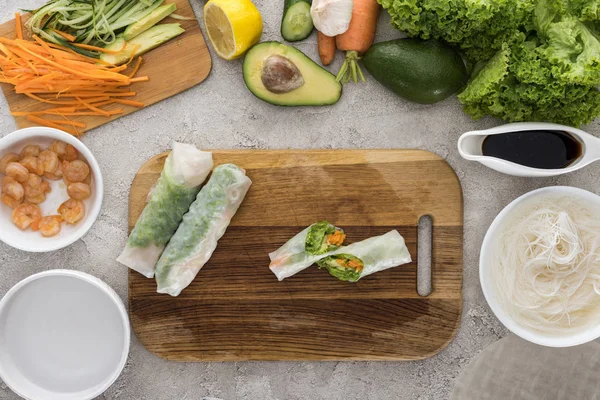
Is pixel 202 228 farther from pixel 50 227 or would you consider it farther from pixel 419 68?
pixel 419 68

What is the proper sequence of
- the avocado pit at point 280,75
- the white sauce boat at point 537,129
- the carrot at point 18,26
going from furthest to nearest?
the carrot at point 18,26 < the avocado pit at point 280,75 < the white sauce boat at point 537,129

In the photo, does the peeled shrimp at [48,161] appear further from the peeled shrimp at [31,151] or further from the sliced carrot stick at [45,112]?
the sliced carrot stick at [45,112]

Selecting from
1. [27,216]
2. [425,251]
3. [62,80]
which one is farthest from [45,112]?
[425,251]

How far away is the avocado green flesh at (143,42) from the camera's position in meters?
2.37

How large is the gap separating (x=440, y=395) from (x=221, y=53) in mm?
1522

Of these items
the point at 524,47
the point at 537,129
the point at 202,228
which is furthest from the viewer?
the point at 202,228

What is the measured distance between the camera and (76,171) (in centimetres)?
231

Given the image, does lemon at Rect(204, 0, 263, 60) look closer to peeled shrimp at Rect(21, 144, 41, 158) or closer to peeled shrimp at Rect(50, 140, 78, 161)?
peeled shrimp at Rect(50, 140, 78, 161)

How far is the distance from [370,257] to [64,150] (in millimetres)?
1166

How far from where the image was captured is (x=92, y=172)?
234 centimetres

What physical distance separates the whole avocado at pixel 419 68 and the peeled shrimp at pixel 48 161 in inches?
46.7

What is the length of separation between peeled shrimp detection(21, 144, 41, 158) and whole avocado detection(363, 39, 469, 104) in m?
1.24

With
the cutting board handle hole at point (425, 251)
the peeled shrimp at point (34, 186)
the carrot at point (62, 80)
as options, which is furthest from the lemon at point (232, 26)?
the cutting board handle hole at point (425, 251)

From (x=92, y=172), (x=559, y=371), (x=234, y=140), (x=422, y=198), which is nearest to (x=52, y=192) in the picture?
(x=92, y=172)
